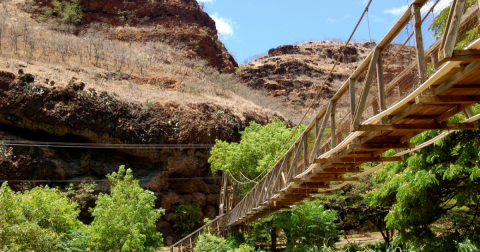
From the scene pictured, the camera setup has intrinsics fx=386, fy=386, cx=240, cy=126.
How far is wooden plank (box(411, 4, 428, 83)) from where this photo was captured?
3.61 meters

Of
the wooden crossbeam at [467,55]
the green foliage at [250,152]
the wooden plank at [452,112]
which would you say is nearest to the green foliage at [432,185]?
the wooden plank at [452,112]

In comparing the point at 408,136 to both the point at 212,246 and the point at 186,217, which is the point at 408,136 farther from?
the point at 186,217

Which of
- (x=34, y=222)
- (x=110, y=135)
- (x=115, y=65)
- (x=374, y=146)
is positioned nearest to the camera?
(x=374, y=146)

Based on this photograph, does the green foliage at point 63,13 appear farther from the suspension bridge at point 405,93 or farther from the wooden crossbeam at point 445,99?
the wooden crossbeam at point 445,99

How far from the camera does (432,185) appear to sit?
8.30m

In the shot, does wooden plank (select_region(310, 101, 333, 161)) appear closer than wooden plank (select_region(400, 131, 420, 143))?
No

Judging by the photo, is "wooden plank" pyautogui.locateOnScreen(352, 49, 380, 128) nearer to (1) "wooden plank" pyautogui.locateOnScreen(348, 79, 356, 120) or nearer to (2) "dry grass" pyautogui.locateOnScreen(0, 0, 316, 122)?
(1) "wooden plank" pyautogui.locateOnScreen(348, 79, 356, 120)

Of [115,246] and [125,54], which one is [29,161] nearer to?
[115,246]

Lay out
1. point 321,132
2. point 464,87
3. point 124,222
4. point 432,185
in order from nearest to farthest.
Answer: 1. point 464,87
2. point 321,132
3. point 432,185
4. point 124,222

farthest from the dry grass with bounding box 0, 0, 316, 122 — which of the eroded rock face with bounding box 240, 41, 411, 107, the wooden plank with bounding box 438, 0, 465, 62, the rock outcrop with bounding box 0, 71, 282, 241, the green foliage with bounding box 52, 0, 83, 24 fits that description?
the wooden plank with bounding box 438, 0, 465, 62

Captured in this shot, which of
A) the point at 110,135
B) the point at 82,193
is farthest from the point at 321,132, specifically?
the point at 110,135

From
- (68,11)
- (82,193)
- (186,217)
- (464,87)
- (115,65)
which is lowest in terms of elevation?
(186,217)

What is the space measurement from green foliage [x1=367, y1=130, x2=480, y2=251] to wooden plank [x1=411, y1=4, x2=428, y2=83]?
4495 mm

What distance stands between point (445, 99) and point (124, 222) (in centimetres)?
1178
